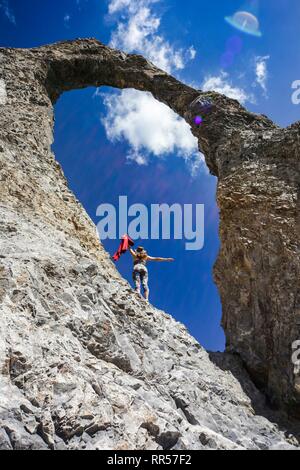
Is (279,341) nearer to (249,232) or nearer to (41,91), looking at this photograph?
(249,232)

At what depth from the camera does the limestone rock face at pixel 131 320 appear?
6.54m

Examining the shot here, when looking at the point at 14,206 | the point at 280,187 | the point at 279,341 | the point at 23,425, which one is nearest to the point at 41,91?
the point at 14,206

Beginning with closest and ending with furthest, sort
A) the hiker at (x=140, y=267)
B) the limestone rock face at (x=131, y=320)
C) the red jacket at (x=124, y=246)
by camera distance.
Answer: the limestone rock face at (x=131, y=320) → the hiker at (x=140, y=267) → the red jacket at (x=124, y=246)

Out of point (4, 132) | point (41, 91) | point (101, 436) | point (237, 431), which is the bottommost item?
point (237, 431)

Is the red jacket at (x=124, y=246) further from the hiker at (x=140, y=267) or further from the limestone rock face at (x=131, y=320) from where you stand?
the limestone rock face at (x=131, y=320)

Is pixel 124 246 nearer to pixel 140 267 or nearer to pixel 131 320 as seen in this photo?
pixel 140 267

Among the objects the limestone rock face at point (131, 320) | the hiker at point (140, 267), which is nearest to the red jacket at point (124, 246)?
the hiker at point (140, 267)

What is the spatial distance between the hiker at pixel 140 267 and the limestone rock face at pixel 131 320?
162 cm

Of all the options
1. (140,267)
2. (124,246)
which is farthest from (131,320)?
(124,246)

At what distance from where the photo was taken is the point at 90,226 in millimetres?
15125

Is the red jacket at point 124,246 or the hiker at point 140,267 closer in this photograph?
the hiker at point 140,267

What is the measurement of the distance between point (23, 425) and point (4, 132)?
12147mm

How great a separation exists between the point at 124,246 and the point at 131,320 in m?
6.94

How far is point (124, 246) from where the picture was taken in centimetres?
1664
